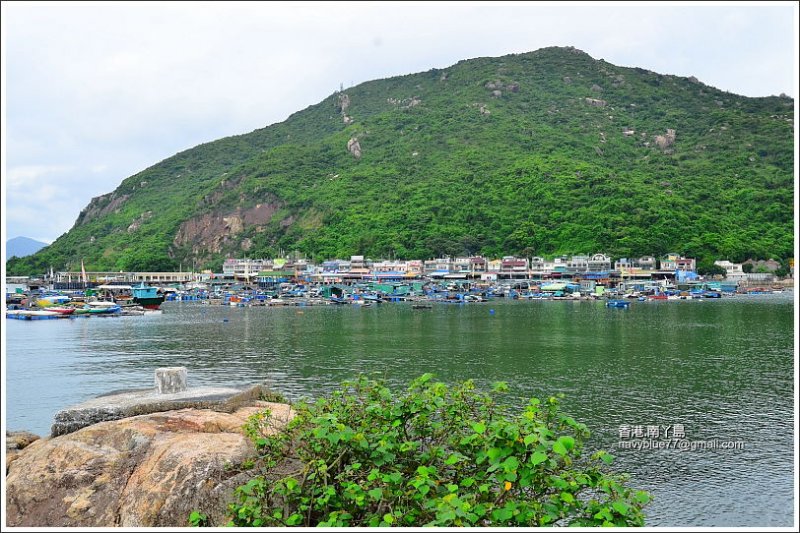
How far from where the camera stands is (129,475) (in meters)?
6.52

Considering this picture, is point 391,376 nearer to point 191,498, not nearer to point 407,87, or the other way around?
point 191,498

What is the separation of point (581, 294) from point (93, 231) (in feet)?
367

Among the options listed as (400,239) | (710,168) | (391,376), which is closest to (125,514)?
(391,376)

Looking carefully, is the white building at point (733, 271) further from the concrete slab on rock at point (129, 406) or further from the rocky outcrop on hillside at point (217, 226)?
the concrete slab on rock at point (129, 406)

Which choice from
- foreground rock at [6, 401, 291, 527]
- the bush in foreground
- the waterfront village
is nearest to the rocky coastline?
foreground rock at [6, 401, 291, 527]

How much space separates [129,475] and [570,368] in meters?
19.8

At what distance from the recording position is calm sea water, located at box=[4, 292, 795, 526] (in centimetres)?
1217

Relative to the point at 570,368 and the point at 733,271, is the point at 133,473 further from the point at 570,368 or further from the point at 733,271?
the point at 733,271

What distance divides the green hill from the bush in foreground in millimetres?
93738

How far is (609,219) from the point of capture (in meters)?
99.4
